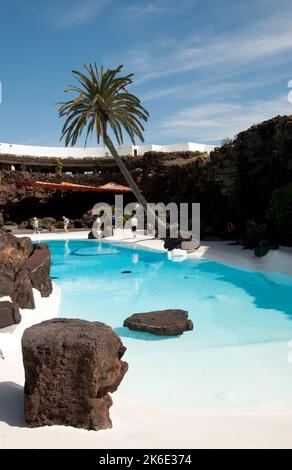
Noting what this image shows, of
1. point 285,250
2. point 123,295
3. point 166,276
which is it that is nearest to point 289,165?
point 285,250

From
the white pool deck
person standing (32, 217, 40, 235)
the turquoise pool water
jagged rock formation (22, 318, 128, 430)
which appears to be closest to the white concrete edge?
the turquoise pool water

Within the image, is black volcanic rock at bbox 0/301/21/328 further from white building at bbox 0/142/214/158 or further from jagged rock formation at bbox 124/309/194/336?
white building at bbox 0/142/214/158

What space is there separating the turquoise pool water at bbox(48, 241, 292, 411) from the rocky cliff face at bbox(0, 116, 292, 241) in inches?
210

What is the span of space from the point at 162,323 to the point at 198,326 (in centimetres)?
92

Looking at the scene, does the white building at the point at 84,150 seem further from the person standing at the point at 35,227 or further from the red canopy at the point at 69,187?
the person standing at the point at 35,227

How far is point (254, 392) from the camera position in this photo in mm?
6020

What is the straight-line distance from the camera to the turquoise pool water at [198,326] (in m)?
6.07

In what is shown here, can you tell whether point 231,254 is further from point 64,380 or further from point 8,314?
point 64,380

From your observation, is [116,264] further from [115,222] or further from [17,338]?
[115,222]

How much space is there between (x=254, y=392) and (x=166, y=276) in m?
9.57

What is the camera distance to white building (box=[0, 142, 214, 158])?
4531cm

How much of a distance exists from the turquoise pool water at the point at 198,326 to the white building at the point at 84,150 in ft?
95.3

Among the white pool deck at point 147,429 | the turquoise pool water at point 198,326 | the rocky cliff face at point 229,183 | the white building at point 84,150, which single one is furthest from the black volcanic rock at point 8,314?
the white building at point 84,150

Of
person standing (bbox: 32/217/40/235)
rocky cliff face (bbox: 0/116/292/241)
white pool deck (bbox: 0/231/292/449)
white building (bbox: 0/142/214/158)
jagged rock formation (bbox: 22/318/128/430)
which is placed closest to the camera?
white pool deck (bbox: 0/231/292/449)
